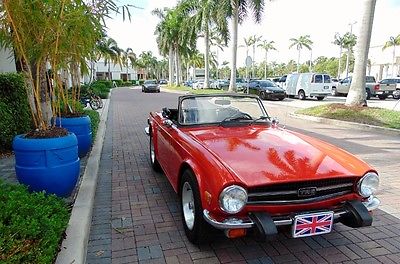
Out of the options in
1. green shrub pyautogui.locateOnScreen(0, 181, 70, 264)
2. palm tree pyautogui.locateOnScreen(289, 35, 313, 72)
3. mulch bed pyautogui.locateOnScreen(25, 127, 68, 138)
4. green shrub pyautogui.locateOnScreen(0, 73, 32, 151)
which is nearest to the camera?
green shrub pyautogui.locateOnScreen(0, 181, 70, 264)

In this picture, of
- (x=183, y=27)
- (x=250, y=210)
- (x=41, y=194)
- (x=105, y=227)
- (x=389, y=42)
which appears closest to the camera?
(x=250, y=210)

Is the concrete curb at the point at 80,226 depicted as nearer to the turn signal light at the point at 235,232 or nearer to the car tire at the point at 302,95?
the turn signal light at the point at 235,232

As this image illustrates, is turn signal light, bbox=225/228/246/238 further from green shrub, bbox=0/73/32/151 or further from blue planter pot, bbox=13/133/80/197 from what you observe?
green shrub, bbox=0/73/32/151

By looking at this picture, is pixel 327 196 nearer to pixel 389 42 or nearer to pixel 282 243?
pixel 282 243

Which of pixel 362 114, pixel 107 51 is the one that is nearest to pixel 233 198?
pixel 362 114

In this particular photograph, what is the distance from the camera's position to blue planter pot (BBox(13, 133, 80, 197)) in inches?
150

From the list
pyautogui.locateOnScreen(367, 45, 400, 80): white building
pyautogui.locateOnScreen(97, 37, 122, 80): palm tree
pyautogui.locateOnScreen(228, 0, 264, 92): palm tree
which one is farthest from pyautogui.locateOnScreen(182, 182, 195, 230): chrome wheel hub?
pyautogui.locateOnScreen(367, 45, 400, 80): white building

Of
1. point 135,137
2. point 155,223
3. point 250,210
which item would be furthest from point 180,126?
point 135,137

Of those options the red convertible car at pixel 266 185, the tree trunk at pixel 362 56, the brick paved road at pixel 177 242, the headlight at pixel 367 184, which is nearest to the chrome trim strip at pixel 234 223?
the red convertible car at pixel 266 185

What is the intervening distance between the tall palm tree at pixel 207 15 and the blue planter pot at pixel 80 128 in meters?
17.5

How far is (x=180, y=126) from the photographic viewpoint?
4094 millimetres

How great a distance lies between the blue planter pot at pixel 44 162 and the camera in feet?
12.5

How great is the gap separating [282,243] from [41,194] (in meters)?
2.54

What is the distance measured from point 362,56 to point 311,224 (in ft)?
36.5
